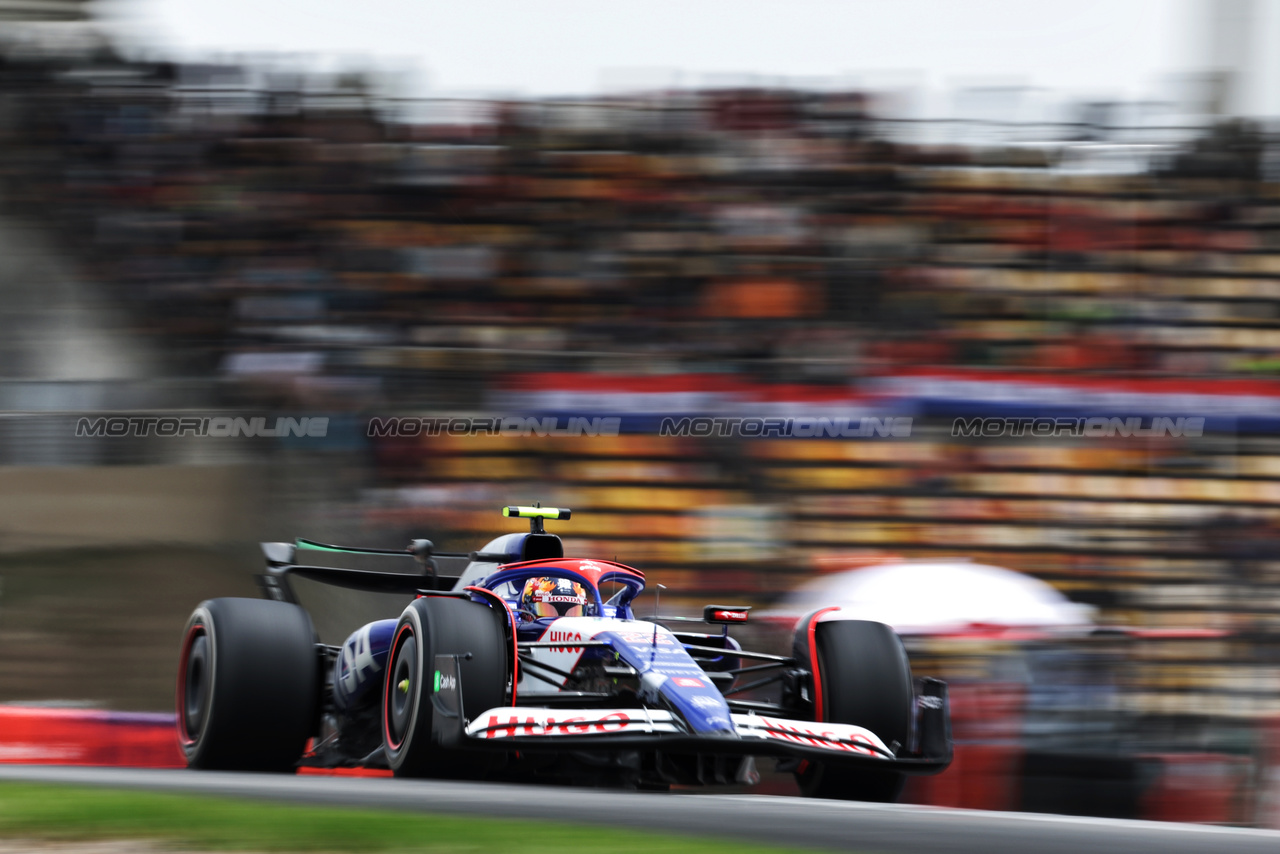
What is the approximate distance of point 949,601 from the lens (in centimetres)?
699

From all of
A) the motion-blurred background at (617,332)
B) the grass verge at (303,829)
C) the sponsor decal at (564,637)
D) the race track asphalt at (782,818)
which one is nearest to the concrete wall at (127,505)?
the motion-blurred background at (617,332)

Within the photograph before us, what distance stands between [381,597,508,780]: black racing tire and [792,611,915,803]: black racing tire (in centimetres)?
128

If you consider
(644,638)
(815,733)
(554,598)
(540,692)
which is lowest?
(815,733)

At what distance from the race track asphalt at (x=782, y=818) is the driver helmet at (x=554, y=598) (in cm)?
131

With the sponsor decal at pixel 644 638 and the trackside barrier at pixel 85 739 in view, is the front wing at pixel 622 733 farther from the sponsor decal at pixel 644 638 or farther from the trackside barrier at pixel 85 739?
the trackside barrier at pixel 85 739

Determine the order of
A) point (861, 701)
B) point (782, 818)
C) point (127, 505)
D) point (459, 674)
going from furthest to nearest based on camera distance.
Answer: point (127, 505) < point (861, 701) < point (459, 674) < point (782, 818)

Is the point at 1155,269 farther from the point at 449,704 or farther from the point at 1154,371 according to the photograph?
the point at 449,704

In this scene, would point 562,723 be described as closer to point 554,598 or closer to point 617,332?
point 554,598

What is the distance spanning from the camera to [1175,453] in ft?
28.6

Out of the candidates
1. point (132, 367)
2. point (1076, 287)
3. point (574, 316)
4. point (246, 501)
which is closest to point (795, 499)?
point (574, 316)

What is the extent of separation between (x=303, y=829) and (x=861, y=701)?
2698 millimetres

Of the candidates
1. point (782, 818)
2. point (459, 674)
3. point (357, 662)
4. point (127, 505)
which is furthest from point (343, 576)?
point (782, 818)

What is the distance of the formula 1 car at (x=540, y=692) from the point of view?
4805 millimetres

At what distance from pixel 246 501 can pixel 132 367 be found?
111 cm
